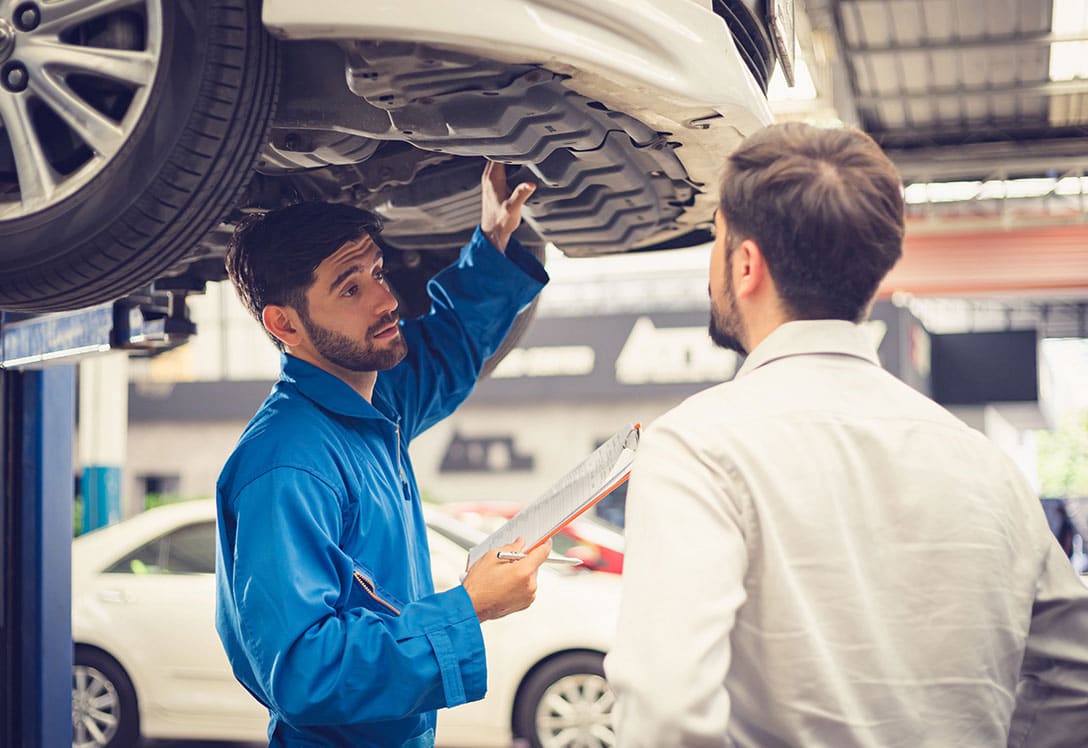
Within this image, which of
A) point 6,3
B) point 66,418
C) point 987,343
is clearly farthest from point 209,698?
point 987,343

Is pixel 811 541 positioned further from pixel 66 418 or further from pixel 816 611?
pixel 66 418

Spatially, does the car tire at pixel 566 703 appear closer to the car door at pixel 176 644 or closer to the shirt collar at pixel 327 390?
the car door at pixel 176 644

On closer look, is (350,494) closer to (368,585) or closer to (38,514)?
(368,585)

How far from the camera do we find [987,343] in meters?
16.3

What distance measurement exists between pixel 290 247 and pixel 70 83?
1.54ft

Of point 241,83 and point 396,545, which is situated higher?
point 241,83

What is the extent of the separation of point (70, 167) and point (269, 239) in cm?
38

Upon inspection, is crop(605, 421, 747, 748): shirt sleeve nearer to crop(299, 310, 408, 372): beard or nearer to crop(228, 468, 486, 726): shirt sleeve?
crop(228, 468, 486, 726): shirt sleeve

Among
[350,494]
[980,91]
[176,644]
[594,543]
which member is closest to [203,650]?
[176,644]

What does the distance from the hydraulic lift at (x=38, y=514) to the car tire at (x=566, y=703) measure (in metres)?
2.35

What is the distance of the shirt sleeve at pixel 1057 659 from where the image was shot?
1.35 m

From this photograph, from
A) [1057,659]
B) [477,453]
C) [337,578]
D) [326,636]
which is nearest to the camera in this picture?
[1057,659]

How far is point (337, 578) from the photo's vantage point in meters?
1.79

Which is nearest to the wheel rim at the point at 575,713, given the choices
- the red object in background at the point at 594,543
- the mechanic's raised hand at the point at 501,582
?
the red object in background at the point at 594,543
